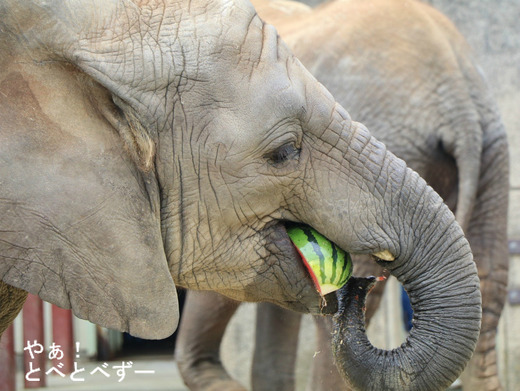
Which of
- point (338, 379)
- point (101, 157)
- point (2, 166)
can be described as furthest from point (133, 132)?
point (338, 379)

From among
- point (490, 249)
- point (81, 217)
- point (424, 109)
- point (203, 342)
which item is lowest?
point (203, 342)

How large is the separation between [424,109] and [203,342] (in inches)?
56.2

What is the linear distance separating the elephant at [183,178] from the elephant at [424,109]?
1373 mm

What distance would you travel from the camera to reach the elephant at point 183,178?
2.14 meters

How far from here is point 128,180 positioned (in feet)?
7.26

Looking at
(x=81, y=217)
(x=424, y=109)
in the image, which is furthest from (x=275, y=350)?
(x=81, y=217)

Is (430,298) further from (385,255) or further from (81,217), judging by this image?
(81,217)

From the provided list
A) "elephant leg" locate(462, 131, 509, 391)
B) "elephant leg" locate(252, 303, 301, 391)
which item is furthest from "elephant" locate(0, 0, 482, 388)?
"elephant leg" locate(252, 303, 301, 391)

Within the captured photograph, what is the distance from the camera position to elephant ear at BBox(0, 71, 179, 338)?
83.3 inches

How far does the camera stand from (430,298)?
2.39 metres

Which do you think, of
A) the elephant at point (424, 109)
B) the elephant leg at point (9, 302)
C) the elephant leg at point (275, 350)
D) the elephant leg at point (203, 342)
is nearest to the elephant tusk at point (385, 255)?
the elephant leg at point (9, 302)

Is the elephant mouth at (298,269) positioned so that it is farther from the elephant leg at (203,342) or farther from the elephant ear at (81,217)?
the elephant leg at (203,342)

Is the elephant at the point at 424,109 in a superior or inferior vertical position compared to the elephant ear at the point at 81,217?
inferior

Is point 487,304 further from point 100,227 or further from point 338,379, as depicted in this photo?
point 100,227
